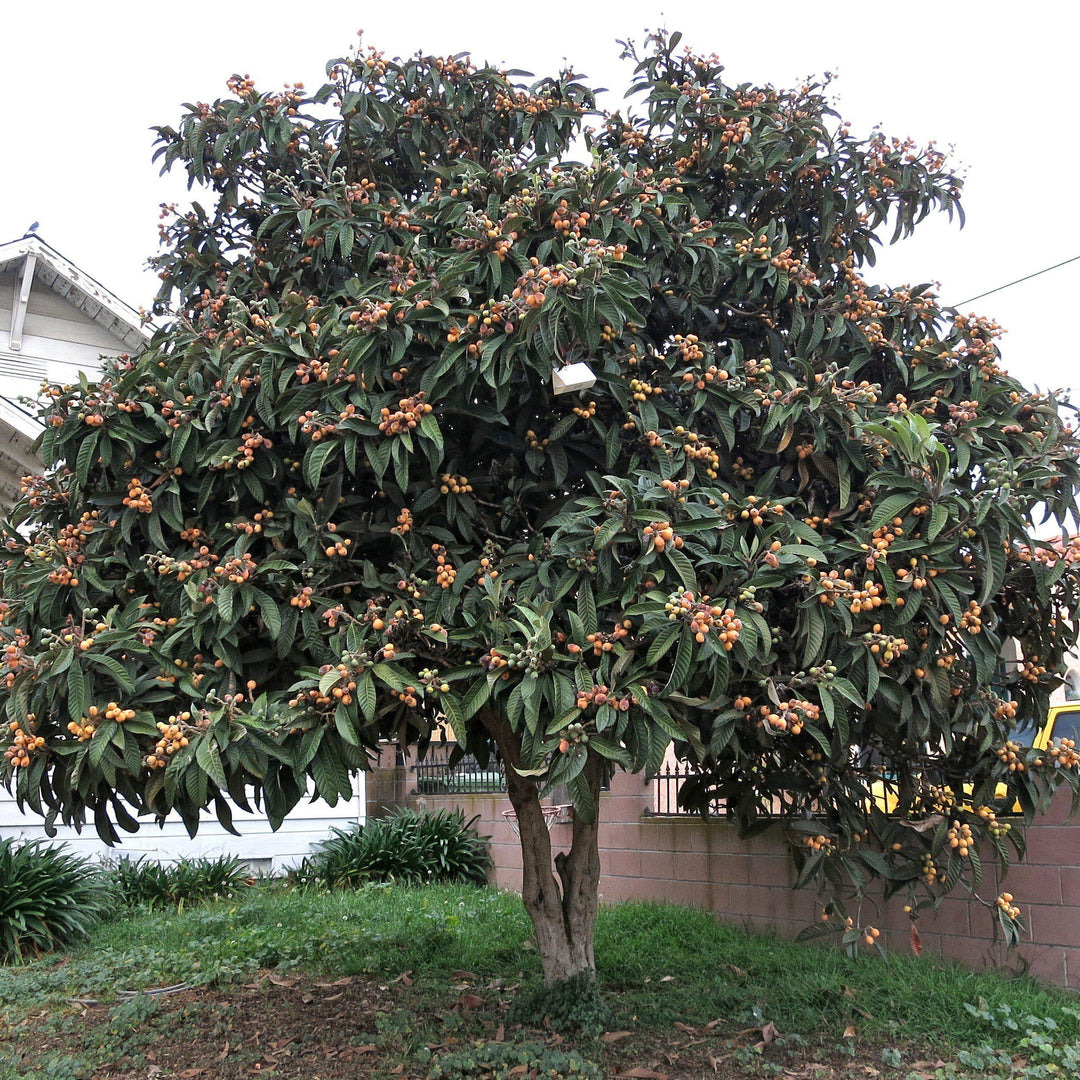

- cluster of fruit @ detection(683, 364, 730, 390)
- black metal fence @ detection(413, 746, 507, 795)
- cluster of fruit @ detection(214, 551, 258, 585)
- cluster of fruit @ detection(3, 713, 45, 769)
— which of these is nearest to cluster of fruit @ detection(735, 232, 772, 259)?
cluster of fruit @ detection(683, 364, 730, 390)

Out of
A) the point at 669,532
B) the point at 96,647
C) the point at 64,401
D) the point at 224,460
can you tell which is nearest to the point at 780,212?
the point at 669,532

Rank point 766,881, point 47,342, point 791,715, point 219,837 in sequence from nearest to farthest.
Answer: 1. point 791,715
2. point 766,881
3. point 219,837
4. point 47,342

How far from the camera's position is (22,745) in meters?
Result: 3.50

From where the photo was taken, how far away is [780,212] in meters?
5.52

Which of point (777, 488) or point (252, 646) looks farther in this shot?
point (777, 488)

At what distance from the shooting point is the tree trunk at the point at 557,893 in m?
5.48

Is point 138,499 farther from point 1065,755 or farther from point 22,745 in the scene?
point 1065,755

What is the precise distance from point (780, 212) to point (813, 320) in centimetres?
86

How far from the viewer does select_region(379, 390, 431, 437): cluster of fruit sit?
388cm

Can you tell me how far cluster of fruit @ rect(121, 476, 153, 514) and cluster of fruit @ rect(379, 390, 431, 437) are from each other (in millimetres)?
979

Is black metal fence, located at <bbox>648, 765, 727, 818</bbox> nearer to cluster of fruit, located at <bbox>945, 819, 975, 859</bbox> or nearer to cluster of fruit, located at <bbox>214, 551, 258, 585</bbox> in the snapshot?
cluster of fruit, located at <bbox>945, 819, 975, 859</bbox>

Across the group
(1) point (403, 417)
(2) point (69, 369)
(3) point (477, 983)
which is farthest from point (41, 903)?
(2) point (69, 369)

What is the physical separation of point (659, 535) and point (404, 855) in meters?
7.66

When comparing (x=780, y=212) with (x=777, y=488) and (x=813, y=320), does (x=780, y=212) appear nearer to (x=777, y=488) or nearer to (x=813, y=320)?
(x=813, y=320)
